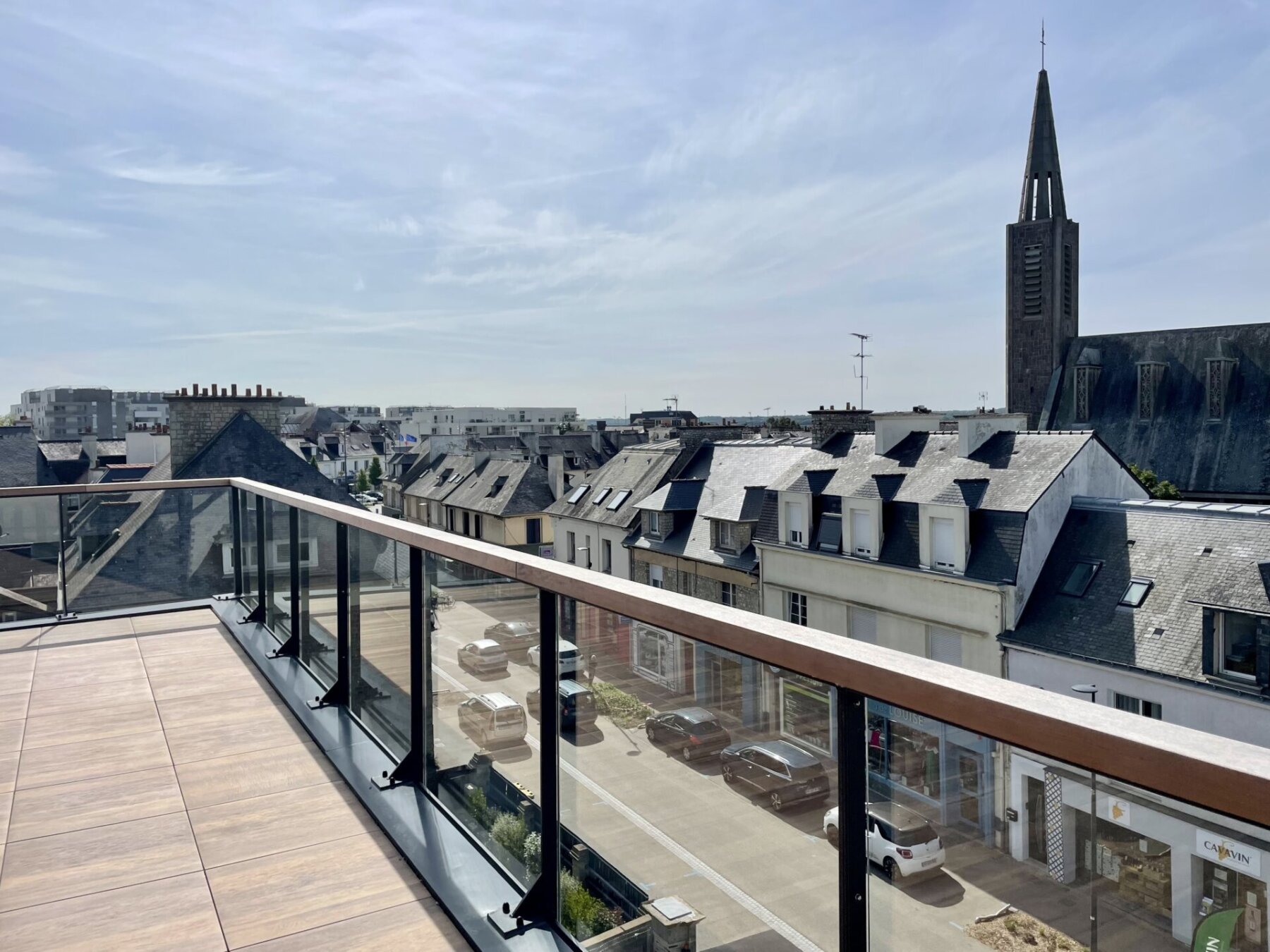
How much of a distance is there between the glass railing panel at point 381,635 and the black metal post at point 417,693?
1.3 inches

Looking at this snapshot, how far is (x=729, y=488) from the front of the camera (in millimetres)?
19453

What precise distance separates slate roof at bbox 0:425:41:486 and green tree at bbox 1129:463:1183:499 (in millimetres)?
31023

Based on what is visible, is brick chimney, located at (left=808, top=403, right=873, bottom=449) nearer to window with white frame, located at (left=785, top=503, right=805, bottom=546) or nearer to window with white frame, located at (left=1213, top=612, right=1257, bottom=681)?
window with white frame, located at (left=785, top=503, right=805, bottom=546)

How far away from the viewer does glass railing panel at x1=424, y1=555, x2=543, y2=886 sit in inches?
73.7

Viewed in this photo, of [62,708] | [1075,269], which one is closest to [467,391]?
[1075,269]

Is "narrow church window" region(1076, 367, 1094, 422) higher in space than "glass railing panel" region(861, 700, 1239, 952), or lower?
higher

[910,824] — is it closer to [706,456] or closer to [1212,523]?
[1212,523]

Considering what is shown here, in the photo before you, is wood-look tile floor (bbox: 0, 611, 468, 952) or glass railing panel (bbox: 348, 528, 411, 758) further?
glass railing panel (bbox: 348, 528, 411, 758)

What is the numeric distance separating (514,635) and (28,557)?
433 cm

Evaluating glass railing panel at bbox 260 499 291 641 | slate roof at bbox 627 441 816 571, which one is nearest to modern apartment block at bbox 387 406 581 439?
slate roof at bbox 627 441 816 571

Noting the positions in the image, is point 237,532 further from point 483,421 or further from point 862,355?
point 483,421

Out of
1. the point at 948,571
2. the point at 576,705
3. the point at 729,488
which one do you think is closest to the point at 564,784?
the point at 576,705

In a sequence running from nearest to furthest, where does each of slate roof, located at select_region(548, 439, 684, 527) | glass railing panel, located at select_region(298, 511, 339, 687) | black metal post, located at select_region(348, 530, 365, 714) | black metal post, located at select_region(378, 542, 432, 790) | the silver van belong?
the silver van, black metal post, located at select_region(378, 542, 432, 790), black metal post, located at select_region(348, 530, 365, 714), glass railing panel, located at select_region(298, 511, 339, 687), slate roof, located at select_region(548, 439, 684, 527)

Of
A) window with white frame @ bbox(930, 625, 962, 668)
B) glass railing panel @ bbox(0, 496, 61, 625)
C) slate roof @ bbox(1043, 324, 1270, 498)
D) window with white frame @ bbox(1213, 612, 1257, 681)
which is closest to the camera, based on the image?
glass railing panel @ bbox(0, 496, 61, 625)
